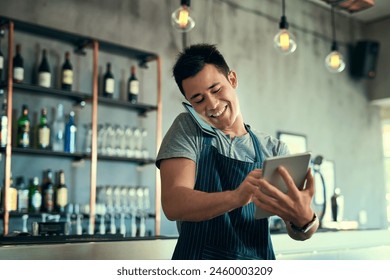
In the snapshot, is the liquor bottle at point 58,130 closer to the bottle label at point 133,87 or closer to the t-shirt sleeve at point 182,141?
the bottle label at point 133,87

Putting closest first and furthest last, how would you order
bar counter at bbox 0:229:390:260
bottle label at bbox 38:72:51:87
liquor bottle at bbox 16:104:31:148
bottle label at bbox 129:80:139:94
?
1. bar counter at bbox 0:229:390:260
2. liquor bottle at bbox 16:104:31:148
3. bottle label at bbox 38:72:51:87
4. bottle label at bbox 129:80:139:94

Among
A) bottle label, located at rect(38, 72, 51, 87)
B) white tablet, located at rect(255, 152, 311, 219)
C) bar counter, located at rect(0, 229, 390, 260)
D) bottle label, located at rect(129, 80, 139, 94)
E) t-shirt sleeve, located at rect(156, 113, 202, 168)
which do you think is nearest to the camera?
white tablet, located at rect(255, 152, 311, 219)

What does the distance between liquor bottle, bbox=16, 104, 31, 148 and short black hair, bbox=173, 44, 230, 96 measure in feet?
7.04

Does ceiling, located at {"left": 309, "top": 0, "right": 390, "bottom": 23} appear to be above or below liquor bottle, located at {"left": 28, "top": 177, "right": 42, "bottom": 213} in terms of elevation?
above

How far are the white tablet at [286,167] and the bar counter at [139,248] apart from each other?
73 centimetres

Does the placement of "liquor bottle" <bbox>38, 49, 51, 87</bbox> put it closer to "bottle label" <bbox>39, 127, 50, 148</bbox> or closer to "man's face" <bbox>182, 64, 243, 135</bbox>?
"bottle label" <bbox>39, 127, 50, 148</bbox>

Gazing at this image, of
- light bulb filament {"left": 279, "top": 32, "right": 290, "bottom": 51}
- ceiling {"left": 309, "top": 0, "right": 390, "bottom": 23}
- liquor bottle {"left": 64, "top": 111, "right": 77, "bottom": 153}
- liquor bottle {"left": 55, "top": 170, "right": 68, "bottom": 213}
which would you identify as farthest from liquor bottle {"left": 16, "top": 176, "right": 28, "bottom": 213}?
ceiling {"left": 309, "top": 0, "right": 390, "bottom": 23}

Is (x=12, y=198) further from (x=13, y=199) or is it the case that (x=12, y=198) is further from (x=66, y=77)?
(x=66, y=77)

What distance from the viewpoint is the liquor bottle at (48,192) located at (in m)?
3.31

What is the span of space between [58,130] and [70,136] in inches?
3.4

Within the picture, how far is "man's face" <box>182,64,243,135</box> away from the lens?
1.34 metres

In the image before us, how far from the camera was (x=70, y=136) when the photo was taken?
3488 millimetres

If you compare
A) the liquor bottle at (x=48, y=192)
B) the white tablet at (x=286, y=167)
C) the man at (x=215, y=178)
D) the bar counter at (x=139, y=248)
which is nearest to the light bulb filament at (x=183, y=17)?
the liquor bottle at (x=48, y=192)
